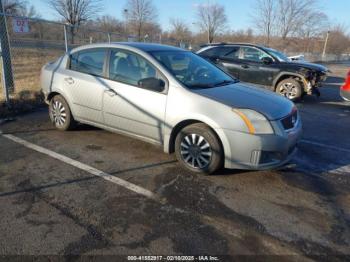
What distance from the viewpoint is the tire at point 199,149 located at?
3.87 metres

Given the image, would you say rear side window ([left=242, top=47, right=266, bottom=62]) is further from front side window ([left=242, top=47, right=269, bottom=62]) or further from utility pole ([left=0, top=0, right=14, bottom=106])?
utility pole ([left=0, top=0, right=14, bottom=106])

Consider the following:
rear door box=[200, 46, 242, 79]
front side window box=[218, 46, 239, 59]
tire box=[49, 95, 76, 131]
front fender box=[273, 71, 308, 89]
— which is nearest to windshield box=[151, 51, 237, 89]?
tire box=[49, 95, 76, 131]

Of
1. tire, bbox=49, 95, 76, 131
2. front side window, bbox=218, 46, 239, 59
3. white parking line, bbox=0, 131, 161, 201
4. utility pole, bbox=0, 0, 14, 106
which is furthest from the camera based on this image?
front side window, bbox=218, 46, 239, 59

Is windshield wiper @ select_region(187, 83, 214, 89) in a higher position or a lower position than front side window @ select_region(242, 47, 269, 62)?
lower

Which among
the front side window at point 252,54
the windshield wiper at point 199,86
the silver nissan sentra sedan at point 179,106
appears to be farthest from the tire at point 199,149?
the front side window at point 252,54

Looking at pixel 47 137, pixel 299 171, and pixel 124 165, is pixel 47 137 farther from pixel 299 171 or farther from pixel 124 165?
pixel 299 171

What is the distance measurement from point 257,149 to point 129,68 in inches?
86.3

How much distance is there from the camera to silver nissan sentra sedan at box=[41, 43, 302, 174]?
12.3ft

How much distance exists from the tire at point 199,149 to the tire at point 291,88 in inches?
242

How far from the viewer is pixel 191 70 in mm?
4648

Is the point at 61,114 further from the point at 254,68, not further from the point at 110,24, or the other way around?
the point at 110,24

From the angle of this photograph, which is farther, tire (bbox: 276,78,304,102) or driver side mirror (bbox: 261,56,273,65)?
driver side mirror (bbox: 261,56,273,65)

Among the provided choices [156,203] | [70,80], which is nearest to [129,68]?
[70,80]

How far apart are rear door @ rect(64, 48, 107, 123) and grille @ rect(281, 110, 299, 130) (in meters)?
2.67
